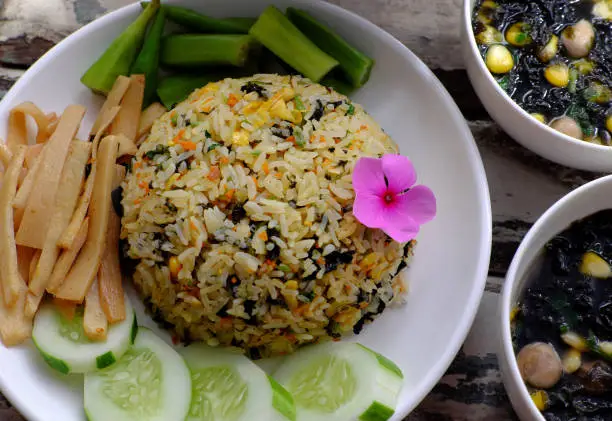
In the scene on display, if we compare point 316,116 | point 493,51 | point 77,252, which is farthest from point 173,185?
point 493,51

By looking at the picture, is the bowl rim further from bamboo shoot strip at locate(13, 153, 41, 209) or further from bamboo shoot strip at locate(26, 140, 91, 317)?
bamboo shoot strip at locate(13, 153, 41, 209)

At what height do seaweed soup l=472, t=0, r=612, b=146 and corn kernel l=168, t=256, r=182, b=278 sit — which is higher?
seaweed soup l=472, t=0, r=612, b=146

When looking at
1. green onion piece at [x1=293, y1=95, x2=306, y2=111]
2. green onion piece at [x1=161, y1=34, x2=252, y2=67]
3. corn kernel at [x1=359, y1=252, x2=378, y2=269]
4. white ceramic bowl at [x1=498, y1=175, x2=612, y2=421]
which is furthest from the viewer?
green onion piece at [x1=161, y1=34, x2=252, y2=67]


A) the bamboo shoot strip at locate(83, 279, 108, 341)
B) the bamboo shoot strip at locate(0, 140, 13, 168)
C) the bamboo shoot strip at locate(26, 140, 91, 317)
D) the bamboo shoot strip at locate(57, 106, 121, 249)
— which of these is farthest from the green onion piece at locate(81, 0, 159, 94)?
the bamboo shoot strip at locate(83, 279, 108, 341)

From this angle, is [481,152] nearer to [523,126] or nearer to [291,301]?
[523,126]

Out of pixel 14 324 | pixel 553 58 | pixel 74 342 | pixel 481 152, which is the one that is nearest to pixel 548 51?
pixel 553 58

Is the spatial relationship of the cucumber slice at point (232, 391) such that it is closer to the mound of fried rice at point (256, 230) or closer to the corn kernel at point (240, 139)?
the mound of fried rice at point (256, 230)

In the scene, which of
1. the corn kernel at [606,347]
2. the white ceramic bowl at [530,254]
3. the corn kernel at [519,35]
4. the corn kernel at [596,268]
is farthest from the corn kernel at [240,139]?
the corn kernel at [606,347]
